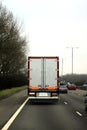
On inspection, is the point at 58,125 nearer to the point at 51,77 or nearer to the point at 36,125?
the point at 36,125

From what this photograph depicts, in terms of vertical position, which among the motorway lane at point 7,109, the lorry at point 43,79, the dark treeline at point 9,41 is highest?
the dark treeline at point 9,41

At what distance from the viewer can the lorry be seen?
3262 centimetres

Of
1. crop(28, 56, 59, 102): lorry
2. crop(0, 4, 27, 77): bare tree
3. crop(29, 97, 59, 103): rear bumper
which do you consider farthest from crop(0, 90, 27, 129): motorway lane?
crop(0, 4, 27, 77): bare tree

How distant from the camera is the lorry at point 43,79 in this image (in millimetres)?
32625

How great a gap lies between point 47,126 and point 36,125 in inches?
22.9

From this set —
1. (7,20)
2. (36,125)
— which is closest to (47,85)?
(36,125)

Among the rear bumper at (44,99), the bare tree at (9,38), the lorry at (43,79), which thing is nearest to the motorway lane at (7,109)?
the rear bumper at (44,99)

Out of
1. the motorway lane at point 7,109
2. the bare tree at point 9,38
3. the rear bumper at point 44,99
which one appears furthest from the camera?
the bare tree at point 9,38

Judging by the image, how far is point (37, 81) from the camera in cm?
3269

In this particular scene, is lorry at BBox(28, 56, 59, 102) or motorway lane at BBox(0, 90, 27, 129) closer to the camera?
motorway lane at BBox(0, 90, 27, 129)

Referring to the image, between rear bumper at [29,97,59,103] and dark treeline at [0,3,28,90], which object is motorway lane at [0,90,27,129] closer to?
rear bumper at [29,97,59,103]

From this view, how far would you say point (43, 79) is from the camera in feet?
107

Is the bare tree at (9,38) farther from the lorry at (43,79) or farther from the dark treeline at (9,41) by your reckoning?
the lorry at (43,79)

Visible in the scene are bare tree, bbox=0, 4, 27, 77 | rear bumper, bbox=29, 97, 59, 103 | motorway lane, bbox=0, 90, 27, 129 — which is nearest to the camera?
motorway lane, bbox=0, 90, 27, 129
